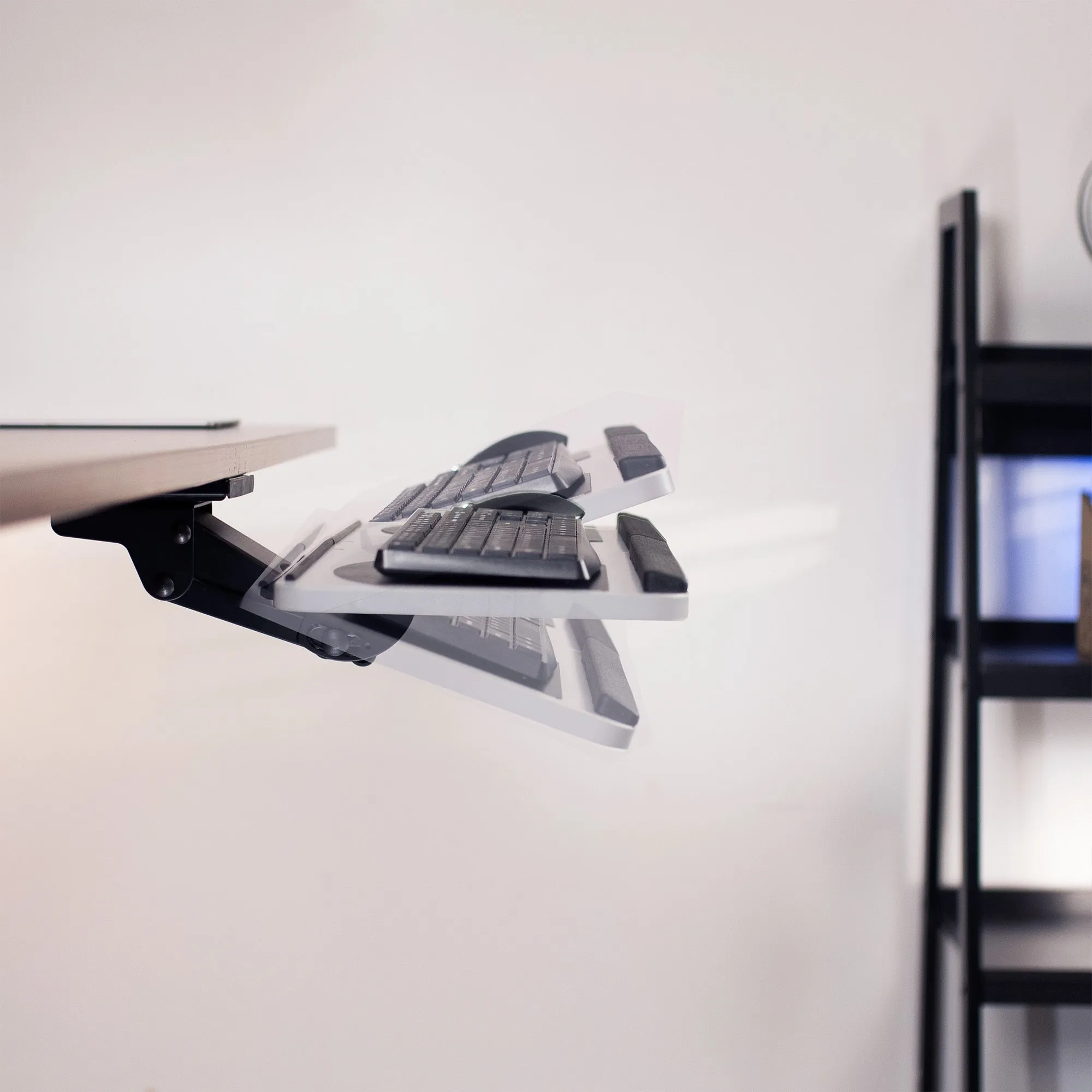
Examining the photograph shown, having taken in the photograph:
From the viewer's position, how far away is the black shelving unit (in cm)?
147

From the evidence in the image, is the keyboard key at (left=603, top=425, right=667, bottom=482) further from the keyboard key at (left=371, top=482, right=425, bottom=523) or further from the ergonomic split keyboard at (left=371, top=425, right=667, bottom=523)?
the keyboard key at (left=371, top=482, right=425, bottom=523)

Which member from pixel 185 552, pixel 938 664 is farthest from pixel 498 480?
pixel 938 664

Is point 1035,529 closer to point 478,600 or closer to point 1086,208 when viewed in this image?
point 1086,208

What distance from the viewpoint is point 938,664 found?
1.65 m

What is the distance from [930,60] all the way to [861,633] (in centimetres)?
100

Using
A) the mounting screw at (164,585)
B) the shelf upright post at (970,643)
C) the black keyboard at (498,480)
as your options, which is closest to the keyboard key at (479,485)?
the black keyboard at (498,480)

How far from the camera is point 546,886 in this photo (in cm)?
173

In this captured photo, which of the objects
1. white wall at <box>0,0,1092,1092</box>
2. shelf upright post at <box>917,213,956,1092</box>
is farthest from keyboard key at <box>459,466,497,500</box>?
shelf upright post at <box>917,213,956,1092</box>

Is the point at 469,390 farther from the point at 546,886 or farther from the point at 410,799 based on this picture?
the point at 546,886

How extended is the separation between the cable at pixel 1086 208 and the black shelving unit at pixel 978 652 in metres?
0.17

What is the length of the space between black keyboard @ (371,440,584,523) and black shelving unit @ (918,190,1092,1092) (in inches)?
32.6

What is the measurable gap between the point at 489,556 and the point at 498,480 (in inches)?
7.3

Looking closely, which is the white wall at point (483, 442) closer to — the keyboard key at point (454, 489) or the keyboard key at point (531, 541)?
the keyboard key at point (454, 489)

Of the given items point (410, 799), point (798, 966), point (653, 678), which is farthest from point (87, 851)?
point (798, 966)
